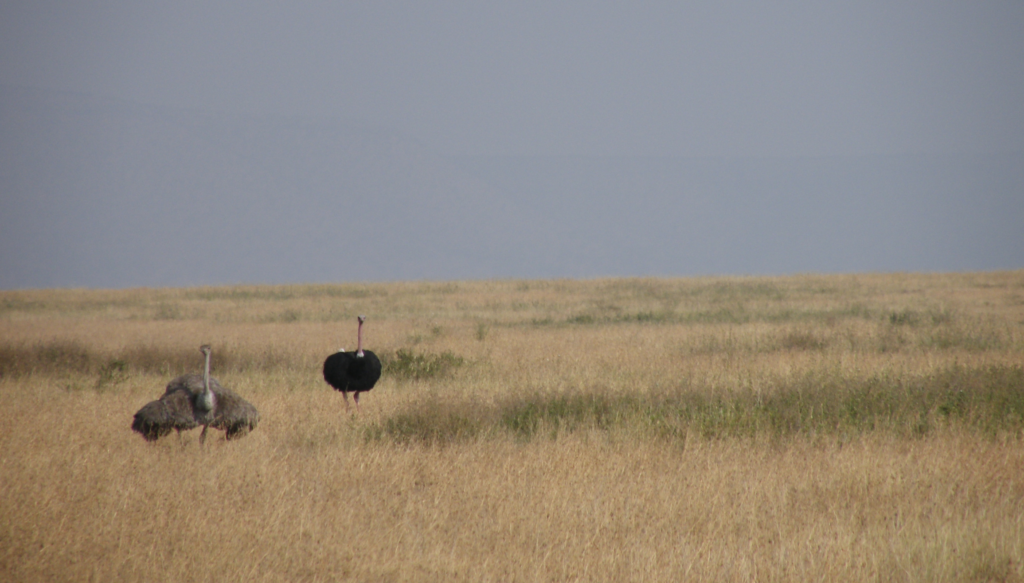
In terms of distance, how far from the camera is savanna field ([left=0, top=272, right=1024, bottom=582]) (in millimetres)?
4559

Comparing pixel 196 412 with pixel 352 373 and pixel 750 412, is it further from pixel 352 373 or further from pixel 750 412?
pixel 750 412

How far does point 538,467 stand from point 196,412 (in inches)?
127

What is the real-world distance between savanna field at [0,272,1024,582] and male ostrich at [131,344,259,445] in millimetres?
240

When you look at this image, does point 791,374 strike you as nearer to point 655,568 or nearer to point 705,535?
point 705,535

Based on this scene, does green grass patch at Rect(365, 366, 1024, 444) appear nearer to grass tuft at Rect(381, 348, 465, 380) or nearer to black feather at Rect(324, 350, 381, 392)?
black feather at Rect(324, 350, 381, 392)

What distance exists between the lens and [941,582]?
430cm

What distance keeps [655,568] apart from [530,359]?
877cm

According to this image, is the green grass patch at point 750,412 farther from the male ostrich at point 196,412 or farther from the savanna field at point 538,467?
the male ostrich at point 196,412

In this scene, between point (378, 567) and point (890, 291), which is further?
point (890, 291)

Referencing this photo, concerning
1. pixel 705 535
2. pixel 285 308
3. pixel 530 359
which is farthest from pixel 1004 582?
pixel 285 308

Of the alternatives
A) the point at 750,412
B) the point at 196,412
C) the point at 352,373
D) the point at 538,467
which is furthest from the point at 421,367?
the point at 538,467

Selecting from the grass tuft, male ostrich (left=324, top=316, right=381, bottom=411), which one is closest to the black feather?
male ostrich (left=324, top=316, right=381, bottom=411)

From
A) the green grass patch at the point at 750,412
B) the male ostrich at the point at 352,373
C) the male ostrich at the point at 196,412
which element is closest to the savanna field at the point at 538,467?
the green grass patch at the point at 750,412

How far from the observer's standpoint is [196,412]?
6906 millimetres
